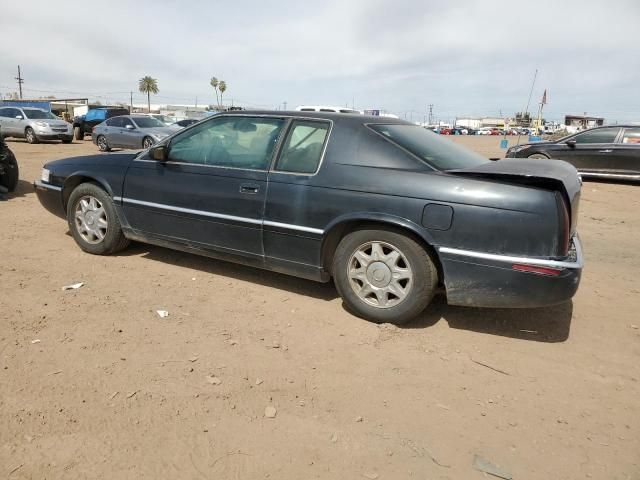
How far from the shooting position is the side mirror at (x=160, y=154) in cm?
416

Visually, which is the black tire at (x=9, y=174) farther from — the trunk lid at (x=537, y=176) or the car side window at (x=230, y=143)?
the trunk lid at (x=537, y=176)

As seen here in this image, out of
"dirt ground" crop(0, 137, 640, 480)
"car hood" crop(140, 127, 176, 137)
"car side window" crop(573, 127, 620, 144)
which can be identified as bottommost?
"dirt ground" crop(0, 137, 640, 480)

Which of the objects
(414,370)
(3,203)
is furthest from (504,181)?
(3,203)

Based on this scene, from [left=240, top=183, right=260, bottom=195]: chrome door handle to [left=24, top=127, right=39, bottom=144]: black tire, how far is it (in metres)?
19.6

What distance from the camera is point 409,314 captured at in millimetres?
3303

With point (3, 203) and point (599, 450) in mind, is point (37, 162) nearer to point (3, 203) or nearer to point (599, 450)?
point (3, 203)

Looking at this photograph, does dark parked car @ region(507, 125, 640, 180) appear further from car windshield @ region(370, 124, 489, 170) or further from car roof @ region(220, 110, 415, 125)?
car roof @ region(220, 110, 415, 125)

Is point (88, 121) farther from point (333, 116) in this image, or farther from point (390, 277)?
point (390, 277)

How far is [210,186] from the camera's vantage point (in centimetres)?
390

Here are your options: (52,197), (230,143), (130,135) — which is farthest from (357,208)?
(130,135)

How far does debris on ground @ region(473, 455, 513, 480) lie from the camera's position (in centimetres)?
205

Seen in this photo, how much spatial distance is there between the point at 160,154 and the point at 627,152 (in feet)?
35.7

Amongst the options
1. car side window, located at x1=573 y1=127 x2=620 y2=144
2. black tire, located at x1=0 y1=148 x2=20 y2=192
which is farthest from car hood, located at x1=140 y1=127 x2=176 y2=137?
car side window, located at x1=573 y1=127 x2=620 y2=144

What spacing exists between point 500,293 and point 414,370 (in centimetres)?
77
